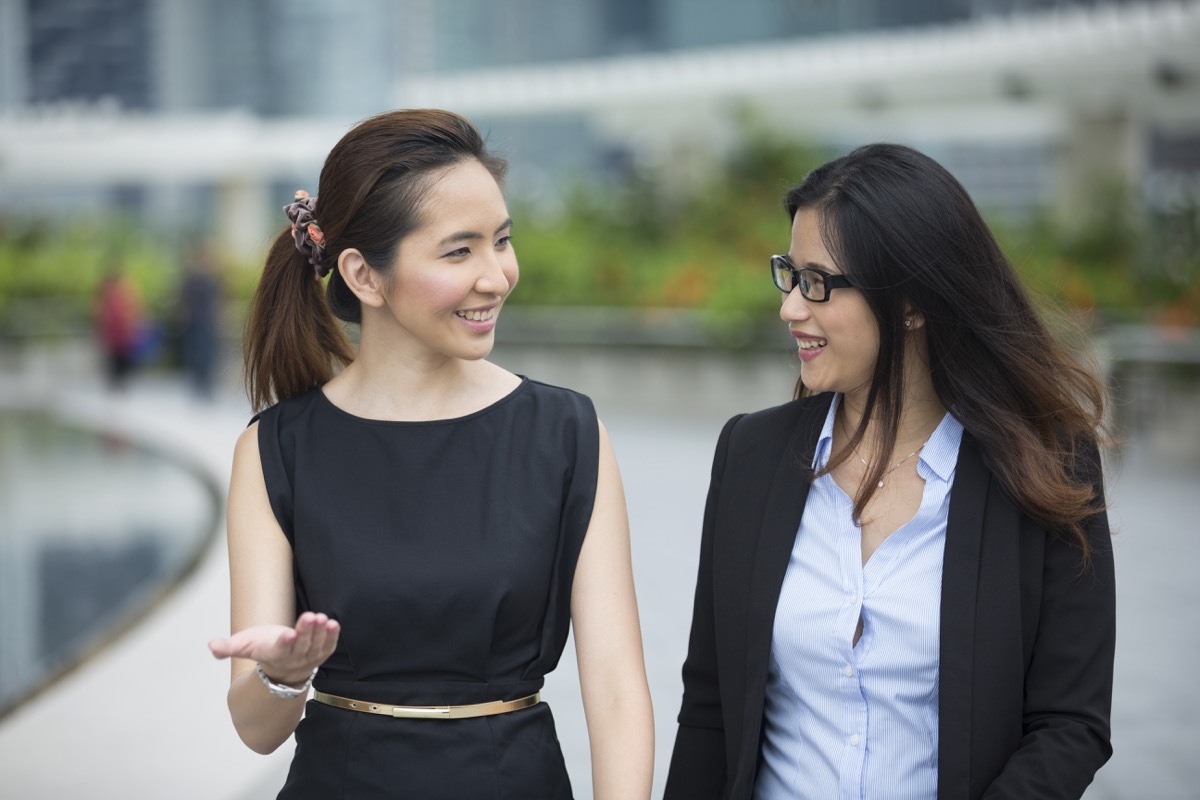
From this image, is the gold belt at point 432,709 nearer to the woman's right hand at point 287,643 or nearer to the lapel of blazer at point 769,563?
the woman's right hand at point 287,643

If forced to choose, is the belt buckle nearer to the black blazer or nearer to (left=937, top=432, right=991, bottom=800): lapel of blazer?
the black blazer

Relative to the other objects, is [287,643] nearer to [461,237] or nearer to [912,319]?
[461,237]

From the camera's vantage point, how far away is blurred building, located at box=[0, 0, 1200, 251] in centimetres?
1594

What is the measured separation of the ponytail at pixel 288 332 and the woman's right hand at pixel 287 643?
57cm

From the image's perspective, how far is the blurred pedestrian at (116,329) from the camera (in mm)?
16000

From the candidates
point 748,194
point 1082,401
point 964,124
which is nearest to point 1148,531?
point 1082,401

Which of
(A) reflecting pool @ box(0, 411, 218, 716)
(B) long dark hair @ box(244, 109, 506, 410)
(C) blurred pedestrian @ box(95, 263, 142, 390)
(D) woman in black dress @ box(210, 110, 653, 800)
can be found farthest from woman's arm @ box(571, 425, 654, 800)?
(C) blurred pedestrian @ box(95, 263, 142, 390)

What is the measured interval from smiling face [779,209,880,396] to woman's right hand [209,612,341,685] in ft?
2.77

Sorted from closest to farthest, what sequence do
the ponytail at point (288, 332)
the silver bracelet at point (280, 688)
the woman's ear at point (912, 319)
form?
1. the silver bracelet at point (280, 688)
2. the woman's ear at point (912, 319)
3. the ponytail at point (288, 332)

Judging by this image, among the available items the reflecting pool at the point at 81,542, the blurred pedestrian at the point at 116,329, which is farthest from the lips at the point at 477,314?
the blurred pedestrian at the point at 116,329

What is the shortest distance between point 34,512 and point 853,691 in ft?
28.9

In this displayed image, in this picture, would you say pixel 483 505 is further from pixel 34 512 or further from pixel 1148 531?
pixel 34 512

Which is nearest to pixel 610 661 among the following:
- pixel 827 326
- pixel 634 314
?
pixel 827 326

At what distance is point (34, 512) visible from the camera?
382 inches
